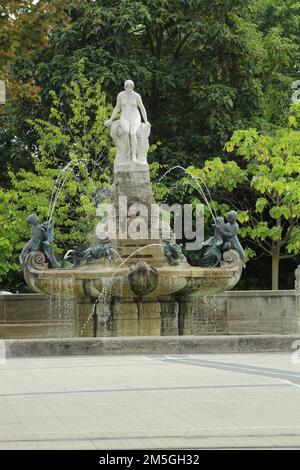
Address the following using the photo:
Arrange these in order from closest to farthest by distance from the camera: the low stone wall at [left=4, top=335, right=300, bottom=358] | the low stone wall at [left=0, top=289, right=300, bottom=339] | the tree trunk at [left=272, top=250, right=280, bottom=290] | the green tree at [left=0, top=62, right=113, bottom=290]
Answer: the low stone wall at [left=4, top=335, right=300, bottom=358]
the low stone wall at [left=0, top=289, right=300, bottom=339]
the tree trunk at [left=272, top=250, right=280, bottom=290]
the green tree at [left=0, top=62, right=113, bottom=290]

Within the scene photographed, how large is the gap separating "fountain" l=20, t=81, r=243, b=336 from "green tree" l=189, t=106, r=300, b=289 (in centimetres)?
1069

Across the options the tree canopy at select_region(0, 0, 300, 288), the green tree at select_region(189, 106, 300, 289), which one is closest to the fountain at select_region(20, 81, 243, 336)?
the green tree at select_region(189, 106, 300, 289)

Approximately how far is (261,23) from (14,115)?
11.5 metres

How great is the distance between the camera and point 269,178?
34.9m

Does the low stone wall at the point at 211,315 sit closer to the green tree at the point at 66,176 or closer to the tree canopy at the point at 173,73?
the green tree at the point at 66,176

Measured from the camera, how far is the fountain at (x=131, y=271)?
72.5 feet

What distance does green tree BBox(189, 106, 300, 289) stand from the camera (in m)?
34.6

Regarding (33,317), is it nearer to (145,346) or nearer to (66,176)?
(145,346)

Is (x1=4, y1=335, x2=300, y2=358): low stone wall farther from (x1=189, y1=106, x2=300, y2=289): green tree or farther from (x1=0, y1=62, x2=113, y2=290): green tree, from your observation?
(x1=0, y1=62, x2=113, y2=290): green tree

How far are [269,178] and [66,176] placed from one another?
6781mm

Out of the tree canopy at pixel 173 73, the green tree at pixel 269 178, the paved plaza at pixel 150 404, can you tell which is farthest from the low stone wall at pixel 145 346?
the tree canopy at pixel 173 73

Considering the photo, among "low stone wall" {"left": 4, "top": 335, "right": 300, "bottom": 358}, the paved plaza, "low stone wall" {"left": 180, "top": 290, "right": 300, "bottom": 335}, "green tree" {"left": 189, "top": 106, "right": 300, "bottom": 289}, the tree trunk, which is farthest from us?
the tree trunk

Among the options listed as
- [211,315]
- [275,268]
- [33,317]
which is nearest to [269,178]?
[275,268]

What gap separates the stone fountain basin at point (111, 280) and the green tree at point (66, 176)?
12667 millimetres
